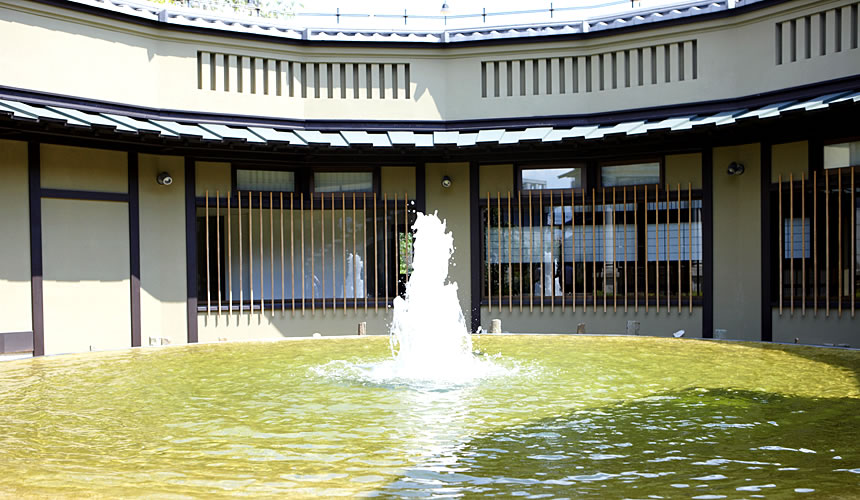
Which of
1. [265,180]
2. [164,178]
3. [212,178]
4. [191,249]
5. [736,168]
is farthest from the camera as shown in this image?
[265,180]

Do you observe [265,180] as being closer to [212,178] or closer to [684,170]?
[212,178]

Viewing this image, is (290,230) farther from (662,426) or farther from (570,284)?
(662,426)

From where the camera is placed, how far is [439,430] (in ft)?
17.5

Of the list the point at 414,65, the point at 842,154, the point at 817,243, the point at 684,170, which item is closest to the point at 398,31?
the point at 414,65

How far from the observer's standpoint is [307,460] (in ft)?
15.1

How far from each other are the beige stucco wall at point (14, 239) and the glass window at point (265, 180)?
3368mm

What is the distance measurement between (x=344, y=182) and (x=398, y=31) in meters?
2.89

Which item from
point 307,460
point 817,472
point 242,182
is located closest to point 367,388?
point 307,460

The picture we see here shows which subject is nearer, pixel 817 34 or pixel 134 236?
pixel 817 34

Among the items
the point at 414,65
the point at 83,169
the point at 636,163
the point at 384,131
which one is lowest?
the point at 83,169

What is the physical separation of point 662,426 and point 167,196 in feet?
30.4

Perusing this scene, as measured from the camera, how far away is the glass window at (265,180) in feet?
41.7

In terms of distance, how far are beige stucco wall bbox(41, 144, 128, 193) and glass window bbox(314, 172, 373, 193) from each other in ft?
10.8

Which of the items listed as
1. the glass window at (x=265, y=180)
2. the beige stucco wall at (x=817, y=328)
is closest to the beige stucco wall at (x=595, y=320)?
the beige stucco wall at (x=817, y=328)
